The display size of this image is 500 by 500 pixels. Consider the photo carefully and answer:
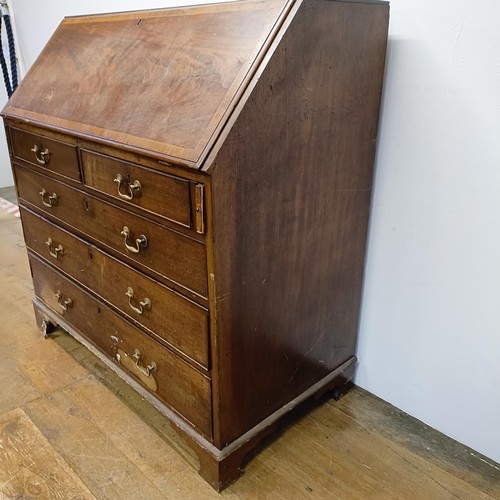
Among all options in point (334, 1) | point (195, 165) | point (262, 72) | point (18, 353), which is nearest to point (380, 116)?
point (334, 1)

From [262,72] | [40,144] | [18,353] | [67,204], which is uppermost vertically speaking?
[262,72]

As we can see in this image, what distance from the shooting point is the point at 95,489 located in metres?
1.25

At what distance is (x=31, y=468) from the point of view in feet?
4.30

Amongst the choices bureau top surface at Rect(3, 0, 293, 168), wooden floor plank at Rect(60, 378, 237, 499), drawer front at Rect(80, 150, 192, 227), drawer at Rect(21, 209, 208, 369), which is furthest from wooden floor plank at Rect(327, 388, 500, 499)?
bureau top surface at Rect(3, 0, 293, 168)

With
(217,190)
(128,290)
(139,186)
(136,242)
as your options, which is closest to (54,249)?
(128,290)

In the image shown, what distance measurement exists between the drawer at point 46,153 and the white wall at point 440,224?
83 centimetres

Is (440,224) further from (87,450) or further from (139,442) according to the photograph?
(87,450)

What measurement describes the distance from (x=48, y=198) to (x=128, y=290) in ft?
1.49

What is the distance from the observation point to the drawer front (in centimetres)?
102

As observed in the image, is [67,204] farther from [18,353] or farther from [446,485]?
[446,485]

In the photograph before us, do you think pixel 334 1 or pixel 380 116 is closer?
pixel 334 1

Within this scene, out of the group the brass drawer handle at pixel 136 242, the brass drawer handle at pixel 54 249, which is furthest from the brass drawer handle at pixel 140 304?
the brass drawer handle at pixel 54 249

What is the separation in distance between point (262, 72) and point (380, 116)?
0.47 m

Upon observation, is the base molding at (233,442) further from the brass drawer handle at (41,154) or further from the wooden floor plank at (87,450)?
the brass drawer handle at (41,154)
